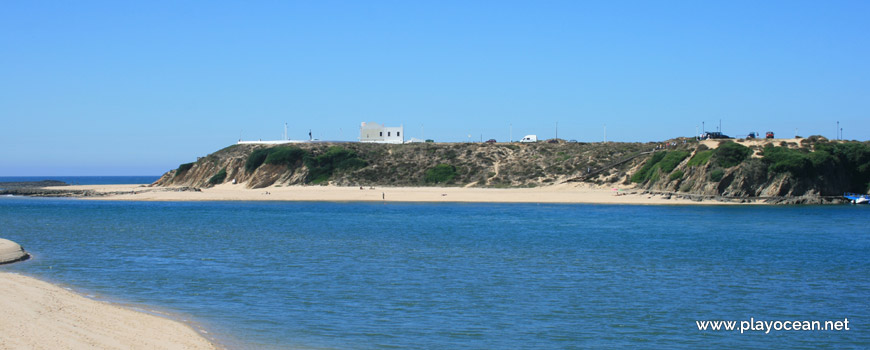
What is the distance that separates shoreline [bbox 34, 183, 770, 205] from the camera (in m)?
64.4

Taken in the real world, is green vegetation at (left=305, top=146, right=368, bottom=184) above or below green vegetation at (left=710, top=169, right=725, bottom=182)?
above

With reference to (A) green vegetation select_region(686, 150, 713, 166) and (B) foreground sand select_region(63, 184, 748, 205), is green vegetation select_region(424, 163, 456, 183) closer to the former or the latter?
(B) foreground sand select_region(63, 184, 748, 205)

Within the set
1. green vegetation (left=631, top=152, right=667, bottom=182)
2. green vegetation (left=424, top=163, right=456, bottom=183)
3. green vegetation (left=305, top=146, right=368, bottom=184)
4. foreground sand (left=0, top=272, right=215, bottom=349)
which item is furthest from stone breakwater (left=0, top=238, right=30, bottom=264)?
green vegetation (left=424, top=163, right=456, bottom=183)

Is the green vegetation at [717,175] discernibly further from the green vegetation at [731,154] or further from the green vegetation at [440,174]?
the green vegetation at [440,174]

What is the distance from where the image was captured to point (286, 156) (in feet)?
290

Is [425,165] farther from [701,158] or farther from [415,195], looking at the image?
[701,158]

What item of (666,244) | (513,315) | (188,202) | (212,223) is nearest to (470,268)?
(513,315)

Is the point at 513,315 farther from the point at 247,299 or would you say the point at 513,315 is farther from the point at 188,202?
the point at 188,202

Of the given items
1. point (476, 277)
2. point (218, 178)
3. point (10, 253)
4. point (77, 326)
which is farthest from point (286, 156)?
point (77, 326)

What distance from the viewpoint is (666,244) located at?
32.7m

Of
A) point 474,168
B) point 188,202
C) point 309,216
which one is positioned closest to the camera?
point 309,216

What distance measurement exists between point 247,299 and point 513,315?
283 inches

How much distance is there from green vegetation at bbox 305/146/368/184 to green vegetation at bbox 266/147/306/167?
127 centimetres

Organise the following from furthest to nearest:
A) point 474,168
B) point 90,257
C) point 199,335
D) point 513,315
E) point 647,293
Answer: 1. point 474,168
2. point 90,257
3. point 647,293
4. point 513,315
5. point 199,335
